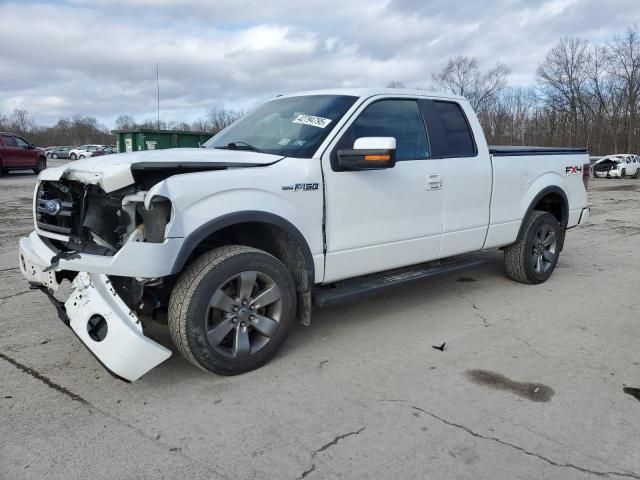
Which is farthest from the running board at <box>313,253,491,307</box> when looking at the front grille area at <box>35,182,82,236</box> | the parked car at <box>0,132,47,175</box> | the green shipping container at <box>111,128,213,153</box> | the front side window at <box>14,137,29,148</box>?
the front side window at <box>14,137,29,148</box>

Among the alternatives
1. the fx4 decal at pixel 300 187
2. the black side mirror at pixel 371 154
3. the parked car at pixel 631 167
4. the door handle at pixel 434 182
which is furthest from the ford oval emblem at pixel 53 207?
the parked car at pixel 631 167

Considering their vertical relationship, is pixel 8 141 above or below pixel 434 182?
above

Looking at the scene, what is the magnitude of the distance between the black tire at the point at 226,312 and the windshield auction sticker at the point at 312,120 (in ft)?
3.80

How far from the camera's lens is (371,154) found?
3711 millimetres

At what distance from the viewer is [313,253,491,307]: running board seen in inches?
157

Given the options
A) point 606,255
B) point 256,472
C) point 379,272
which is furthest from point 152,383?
point 606,255

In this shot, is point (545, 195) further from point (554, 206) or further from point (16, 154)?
point (16, 154)

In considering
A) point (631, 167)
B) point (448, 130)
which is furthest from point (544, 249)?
point (631, 167)

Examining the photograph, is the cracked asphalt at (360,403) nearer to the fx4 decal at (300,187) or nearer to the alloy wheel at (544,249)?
the alloy wheel at (544,249)

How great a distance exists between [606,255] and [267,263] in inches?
241

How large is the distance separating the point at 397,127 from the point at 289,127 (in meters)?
0.93

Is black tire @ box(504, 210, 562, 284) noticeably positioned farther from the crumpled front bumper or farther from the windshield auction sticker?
the crumpled front bumper

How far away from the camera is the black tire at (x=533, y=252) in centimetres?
570

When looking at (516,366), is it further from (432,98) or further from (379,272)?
(432,98)
